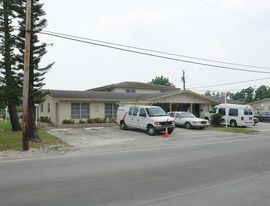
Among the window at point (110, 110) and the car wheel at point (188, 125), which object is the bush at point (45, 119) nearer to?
the window at point (110, 110)

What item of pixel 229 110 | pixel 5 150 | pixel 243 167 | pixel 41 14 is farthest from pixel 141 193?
pixel 229 110

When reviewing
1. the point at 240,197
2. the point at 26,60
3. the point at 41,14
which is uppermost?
the point at 41,14

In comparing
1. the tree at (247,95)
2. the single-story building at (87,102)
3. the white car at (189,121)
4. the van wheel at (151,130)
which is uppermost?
the tree at (247,95)

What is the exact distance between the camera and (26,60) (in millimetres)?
11586

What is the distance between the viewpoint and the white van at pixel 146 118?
17586 mm

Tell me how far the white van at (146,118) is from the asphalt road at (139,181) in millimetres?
7886

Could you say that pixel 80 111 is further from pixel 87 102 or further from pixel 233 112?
pixel 233 112

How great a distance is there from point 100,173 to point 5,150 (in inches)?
263

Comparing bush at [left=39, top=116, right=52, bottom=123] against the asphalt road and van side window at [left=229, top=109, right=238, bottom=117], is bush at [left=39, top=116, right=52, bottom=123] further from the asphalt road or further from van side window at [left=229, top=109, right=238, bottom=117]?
van side window at [left=229, top=109, right=238, bottom=117]

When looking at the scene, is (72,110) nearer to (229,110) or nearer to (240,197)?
(229,110)

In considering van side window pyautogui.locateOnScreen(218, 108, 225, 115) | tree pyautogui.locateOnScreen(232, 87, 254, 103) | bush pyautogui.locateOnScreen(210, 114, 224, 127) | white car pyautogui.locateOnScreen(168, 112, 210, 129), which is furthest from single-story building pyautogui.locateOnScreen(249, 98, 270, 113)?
tree pyautogui.locateOnScreen(232, 87, 254, 103)

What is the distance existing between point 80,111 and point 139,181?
59.0ft

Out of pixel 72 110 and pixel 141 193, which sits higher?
pixel 72 110

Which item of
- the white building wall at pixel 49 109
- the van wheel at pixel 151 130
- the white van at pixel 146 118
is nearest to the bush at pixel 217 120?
the white van at pixel 146 118
